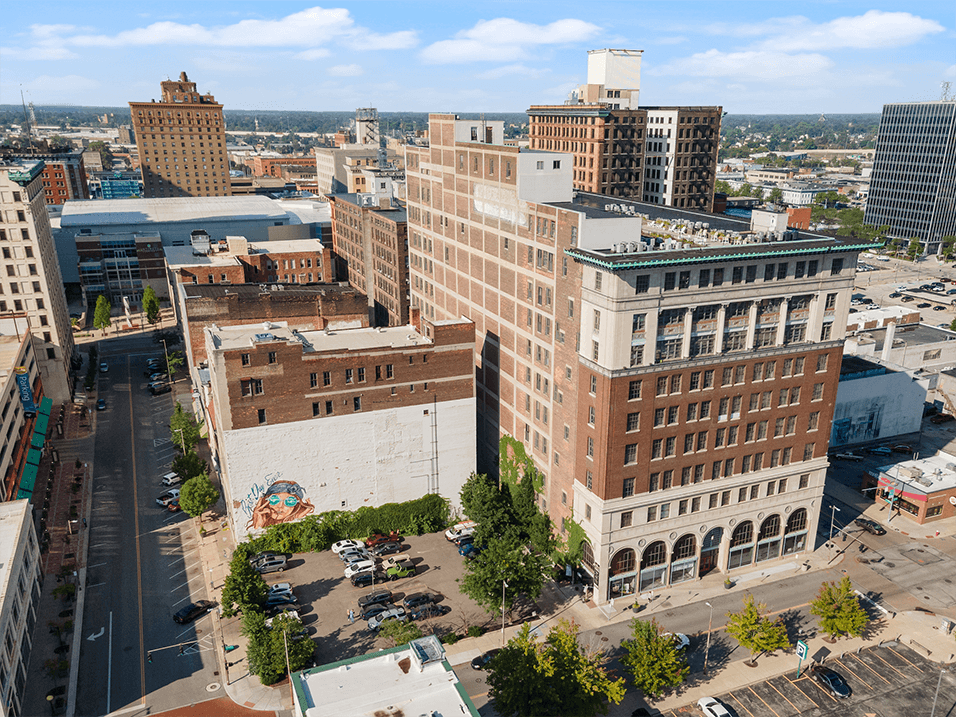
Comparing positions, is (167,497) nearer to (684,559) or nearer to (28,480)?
(28,480)

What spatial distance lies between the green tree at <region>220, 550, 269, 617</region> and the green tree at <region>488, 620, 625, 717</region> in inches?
1047

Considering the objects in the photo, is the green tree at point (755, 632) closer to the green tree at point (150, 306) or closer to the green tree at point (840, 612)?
the green tree at point (840, 612)

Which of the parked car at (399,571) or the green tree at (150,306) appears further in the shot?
the green tree at (150,306)

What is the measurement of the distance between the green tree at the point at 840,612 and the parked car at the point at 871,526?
2408 centimetres

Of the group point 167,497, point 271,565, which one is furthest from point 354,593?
point 167,497

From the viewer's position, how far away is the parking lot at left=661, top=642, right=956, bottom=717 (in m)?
62.4

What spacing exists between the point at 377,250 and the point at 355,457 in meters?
75.8

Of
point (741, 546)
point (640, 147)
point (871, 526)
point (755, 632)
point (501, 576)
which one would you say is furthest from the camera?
point (640, 147)

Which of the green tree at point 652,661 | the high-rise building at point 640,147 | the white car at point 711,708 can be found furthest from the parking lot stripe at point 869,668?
the high-rise building at point 640,147

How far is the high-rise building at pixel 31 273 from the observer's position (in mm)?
122625

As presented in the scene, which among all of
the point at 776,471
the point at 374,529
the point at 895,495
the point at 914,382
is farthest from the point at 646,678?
the point at 914,382

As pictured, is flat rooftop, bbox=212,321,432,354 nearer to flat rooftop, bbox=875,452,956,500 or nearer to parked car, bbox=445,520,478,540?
parked car, bbox=445,520,478,540

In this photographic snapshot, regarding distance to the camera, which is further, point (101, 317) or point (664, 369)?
point (101, 317)

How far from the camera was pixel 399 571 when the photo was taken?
82125 millimetres
